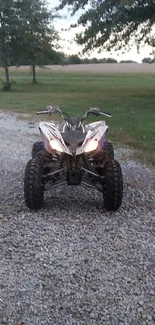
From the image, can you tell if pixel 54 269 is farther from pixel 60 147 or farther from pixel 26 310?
pixel 60 147

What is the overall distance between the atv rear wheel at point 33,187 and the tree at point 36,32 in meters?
28.6

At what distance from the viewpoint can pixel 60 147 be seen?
17.4 ft

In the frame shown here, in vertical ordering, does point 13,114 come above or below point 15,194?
below

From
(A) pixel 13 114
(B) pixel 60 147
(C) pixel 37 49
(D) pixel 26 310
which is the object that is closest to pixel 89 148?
(B) pixel 60 147

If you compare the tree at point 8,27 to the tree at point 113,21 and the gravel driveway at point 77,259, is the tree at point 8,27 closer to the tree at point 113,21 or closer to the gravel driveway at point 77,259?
the tree at point 113,21

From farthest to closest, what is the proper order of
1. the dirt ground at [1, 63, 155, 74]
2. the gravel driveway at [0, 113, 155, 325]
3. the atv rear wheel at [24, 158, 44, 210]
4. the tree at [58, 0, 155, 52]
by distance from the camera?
the dirt ground at [1, 63, 155, 74]
the tree at [58, 0, 155, 52]
the atv rear wheel at [24, 158, 44, 210]
the gravel driveway at [0, 113, 155, 325]

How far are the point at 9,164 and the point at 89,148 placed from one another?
273cm

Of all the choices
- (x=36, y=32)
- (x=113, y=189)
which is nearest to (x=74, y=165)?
(x=113, y=189)

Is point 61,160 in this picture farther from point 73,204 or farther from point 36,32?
point 36,32

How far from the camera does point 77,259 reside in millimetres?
4105

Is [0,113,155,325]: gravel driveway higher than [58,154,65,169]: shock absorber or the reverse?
the reverse

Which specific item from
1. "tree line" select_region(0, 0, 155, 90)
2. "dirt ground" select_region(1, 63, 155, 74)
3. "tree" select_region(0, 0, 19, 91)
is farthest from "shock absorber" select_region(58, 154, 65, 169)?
"dirt ground" select_region(1, 63, 155, 74)

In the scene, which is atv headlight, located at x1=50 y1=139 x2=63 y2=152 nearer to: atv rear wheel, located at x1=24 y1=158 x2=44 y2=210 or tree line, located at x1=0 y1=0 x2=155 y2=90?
atv rear wheel, located at x1=24 y1=158 x2=44 y2=210

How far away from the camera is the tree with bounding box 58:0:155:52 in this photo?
2023 cm
